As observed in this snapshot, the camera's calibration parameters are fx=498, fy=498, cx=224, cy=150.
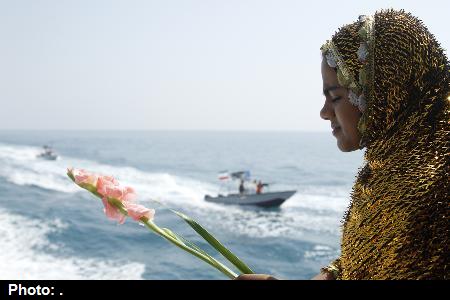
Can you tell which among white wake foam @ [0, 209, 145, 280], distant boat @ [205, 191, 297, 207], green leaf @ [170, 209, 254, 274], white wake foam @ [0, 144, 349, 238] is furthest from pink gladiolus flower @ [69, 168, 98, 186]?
distant boat @ [205, 191, 297, 207]

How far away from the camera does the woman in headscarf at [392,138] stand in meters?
1.21

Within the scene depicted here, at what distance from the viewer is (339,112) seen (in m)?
1.41

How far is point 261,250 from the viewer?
26875 mm

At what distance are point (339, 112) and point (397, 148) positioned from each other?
7.7 inches

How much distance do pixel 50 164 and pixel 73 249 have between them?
111ft

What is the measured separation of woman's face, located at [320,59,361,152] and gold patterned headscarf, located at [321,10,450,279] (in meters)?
0.02

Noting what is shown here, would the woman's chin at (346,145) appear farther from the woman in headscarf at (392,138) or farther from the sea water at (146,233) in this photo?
the sea water at (146,233)

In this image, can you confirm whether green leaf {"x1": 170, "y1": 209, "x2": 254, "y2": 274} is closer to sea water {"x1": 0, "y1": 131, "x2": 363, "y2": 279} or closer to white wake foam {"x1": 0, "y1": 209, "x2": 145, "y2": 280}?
sea water {"x1": 0, "y1": 131, "x2": 363, "y2": 279}

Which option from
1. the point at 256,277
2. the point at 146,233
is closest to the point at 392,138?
the point at 256,277

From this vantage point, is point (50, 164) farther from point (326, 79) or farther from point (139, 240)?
point (326, 79)

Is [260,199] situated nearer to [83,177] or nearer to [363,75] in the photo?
[363,75]

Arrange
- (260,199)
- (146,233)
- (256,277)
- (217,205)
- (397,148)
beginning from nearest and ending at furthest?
(256,277), (397,148), (146,233), (260,199), (217,205)

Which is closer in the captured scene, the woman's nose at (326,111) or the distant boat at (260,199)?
the woman's nose at (326,111)

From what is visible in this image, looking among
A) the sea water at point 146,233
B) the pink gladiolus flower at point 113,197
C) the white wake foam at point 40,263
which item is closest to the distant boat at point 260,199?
the sea water at point 146,233
